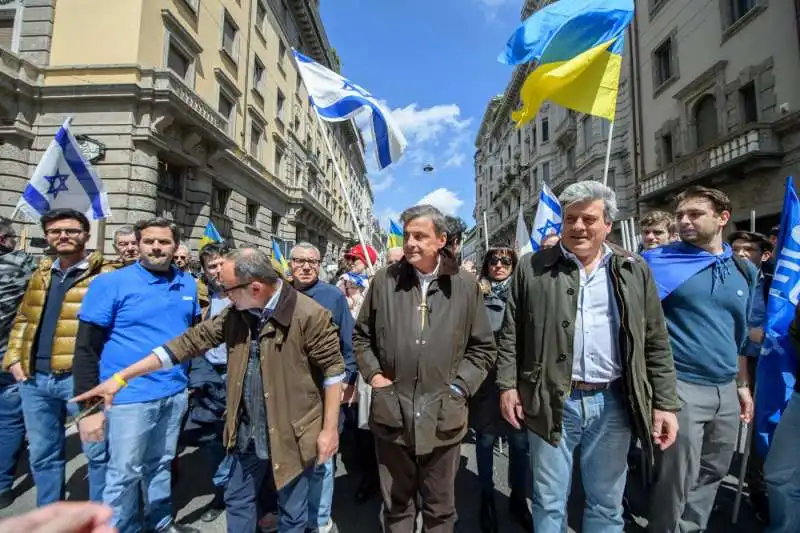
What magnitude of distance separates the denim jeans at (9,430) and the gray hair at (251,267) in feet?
8.34

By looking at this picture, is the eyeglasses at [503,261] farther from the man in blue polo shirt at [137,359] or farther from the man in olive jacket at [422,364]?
the man in blue polo shirt at [137,359]

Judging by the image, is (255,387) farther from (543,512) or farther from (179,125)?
(179,125)

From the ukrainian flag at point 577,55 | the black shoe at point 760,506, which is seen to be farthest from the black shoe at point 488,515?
the ukrainian flag at point 577,55

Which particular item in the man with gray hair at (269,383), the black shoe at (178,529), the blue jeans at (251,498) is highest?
the man with gray hair at (269,383)

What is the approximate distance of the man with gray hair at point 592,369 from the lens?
6.76 ft

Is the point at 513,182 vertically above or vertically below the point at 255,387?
above

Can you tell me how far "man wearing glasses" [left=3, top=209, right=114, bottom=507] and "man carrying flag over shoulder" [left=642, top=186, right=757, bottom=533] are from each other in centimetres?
366

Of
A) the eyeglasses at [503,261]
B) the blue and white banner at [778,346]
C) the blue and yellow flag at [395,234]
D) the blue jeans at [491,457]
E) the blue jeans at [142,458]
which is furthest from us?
the blue and yellow flag at [395,234]

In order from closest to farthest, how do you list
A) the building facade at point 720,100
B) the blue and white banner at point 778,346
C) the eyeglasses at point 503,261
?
the blue and white banner at point 778,346, the eyeglasses at point 503,261, the building facade at point 720,100

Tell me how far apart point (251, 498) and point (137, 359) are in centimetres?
111

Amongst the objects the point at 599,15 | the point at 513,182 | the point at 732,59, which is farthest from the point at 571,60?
the point at 513,182

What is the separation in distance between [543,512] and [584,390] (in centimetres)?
69

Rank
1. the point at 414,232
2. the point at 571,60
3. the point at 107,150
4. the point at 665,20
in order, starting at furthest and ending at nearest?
the point at 665,20
the point at 107,150
the point at 571,60
the point at 414,232

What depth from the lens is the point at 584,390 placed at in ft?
6.91
